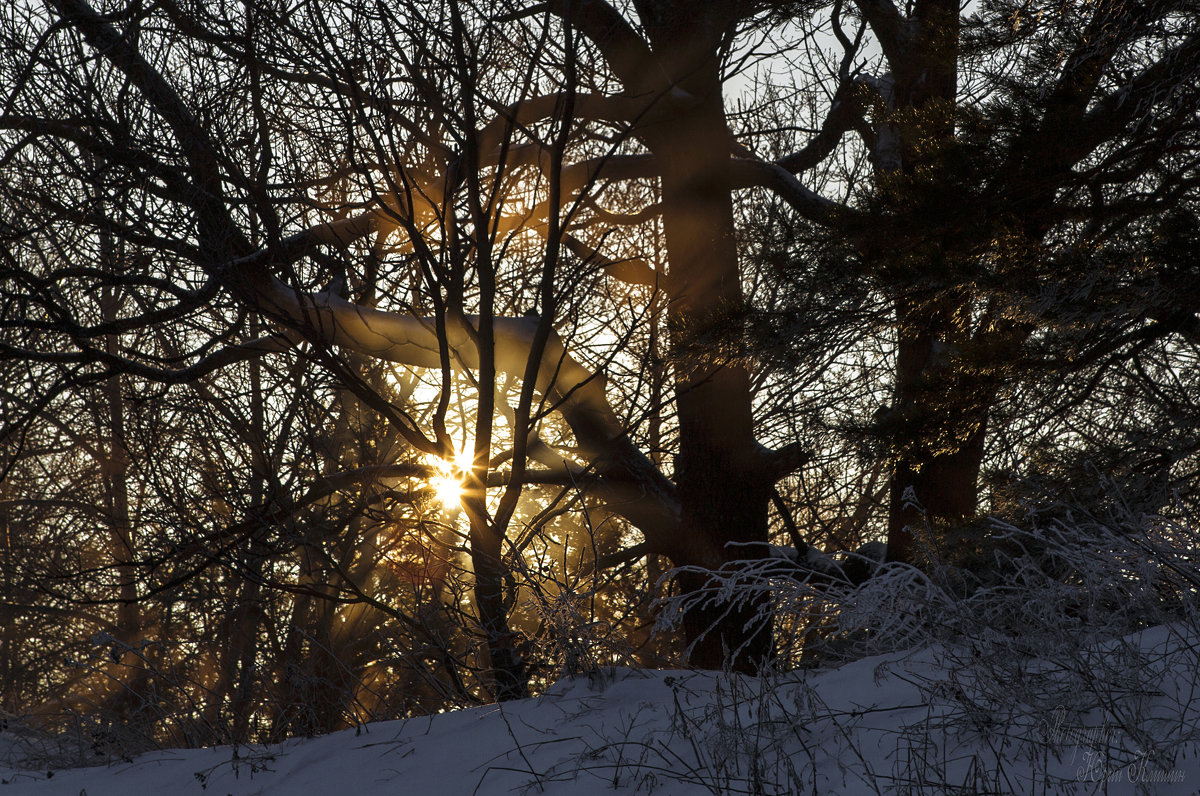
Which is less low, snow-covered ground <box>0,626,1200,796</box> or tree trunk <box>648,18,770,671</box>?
tree trunk <box>648,18,770,671</box>

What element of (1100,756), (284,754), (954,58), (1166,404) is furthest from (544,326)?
(1166,404)

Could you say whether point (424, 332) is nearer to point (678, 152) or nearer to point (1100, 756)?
point (678, 152)

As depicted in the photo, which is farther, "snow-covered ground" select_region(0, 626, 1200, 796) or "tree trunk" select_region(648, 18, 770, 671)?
"tree trunk" select_region(648, 18, 770, 671)

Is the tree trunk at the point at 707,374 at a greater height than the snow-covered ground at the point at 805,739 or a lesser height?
greater

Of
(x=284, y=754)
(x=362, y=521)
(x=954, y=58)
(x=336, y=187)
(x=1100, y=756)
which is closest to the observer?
(x=1100, y=756)

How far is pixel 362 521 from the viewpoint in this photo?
1025 centimetres

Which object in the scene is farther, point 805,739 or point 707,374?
point 707,374

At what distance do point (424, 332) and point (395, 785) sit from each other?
3.65 meters

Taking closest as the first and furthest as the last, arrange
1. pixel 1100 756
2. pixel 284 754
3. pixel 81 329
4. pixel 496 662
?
1. pixel 1100 756
2. pixel 284 754
3. pixel 496 662
4. pixel 81 329

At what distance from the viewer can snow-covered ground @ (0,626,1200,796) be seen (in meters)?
Answer: 2.51

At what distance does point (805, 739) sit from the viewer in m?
2.97

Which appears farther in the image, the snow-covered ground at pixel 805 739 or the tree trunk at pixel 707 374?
the tree trunk at pixel 707 374

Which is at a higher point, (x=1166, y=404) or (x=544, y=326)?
(x=544, y=326)

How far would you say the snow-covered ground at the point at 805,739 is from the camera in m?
2.51
